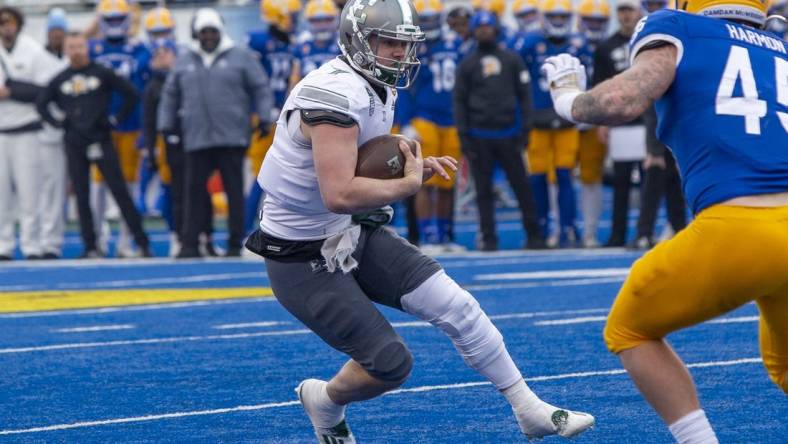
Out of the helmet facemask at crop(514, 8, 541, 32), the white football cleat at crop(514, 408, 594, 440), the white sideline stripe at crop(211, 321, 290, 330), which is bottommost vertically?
the white sideline stripe at crop(211, 321, 290, 330)

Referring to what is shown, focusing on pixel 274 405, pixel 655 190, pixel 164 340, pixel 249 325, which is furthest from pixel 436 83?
A: pixel 274 405

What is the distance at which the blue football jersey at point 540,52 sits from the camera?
1474 cm

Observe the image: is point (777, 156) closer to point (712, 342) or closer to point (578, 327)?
point (712, 342)

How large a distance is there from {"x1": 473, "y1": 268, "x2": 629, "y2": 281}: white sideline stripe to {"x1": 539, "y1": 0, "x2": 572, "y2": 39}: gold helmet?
117 inches

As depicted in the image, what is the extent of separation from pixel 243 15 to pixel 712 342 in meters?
12.9

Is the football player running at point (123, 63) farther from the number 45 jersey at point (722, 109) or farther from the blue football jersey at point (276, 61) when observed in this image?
the number 45 jersey at point (722, 109)

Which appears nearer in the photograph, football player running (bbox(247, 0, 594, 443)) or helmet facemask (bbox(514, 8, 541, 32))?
football player running (bbox(247, 0, 594, 443))

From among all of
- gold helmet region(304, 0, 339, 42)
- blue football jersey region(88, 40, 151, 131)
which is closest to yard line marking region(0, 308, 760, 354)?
gold helmet region(304, 0, 339, 42)

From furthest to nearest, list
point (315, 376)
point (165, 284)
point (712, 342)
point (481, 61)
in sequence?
point (481, 61)
point (165, 284)
point (712, 342)
point (315, 376)

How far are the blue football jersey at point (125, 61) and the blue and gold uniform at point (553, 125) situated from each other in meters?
3.82

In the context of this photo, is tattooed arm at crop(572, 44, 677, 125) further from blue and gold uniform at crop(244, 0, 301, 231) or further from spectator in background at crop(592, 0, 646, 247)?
blue and gold uniform at crop(244, 0, 301, 231)

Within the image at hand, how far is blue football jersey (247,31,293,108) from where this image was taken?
15492 millimetres

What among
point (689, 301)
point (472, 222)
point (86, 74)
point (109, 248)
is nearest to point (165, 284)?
point (86, 74)

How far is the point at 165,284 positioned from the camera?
12602 millimetres
